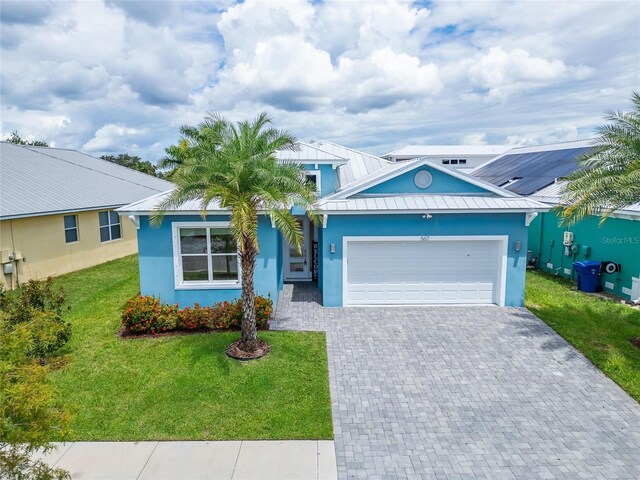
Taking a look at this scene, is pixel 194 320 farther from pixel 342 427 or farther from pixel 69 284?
pixel 69 284

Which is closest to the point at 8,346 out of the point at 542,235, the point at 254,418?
the point at 254,418

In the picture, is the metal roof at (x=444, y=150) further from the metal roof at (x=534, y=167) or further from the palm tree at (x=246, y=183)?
the palm tree at (x=246, y=183)

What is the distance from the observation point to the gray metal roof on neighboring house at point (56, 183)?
1688cm

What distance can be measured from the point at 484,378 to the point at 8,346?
8206 mm

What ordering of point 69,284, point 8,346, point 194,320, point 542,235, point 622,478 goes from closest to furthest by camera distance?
1. point 8,346
2. point 622,478
3. point 194,320
4. point 69,284
5. point 542,235

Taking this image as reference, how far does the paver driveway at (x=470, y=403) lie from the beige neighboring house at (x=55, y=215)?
11.3 meters

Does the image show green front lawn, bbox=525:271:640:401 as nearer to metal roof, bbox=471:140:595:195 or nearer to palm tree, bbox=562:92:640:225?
palm tree, bbox=562:92:640:225

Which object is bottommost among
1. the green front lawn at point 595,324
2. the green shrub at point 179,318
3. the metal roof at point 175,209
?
the green front lawn at point 595,324

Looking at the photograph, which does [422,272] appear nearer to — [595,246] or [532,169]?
[595,246]

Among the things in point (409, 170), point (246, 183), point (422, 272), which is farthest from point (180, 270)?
point (409, 170)

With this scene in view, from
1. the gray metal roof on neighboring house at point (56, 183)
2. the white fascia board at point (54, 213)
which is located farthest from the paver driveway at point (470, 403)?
the gray metal roof on neighboring house at point (56, 183)

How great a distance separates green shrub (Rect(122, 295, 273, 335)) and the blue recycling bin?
1110cm

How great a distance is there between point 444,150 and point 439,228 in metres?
46.6

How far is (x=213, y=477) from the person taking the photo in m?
6.01
